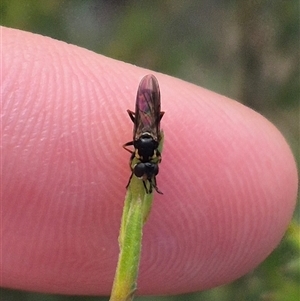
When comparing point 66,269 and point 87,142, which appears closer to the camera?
point 87,142

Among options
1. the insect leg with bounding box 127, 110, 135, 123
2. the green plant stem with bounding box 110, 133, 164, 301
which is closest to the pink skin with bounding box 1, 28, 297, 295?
the insect leg with bounding box 127, 110, 135, 123

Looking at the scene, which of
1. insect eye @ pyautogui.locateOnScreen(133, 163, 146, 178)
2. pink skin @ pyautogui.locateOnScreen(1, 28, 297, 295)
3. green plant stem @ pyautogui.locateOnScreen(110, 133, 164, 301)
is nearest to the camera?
green plant stem @ pyautogui.locateOnScreen(110, 133, 164, 301)

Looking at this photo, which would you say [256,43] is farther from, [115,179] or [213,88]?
[115,179]

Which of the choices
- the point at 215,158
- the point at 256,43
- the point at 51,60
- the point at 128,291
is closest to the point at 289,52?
the point at 256,43

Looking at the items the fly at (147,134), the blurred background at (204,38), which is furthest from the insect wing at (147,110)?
the blurred background at (204,38)

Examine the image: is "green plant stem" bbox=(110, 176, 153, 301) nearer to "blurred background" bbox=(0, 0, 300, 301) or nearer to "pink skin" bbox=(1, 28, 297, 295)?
"pink skin" bbox=(1, 28, 297, 295)

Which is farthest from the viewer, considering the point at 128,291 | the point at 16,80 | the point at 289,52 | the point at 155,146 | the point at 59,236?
the point at 289,52

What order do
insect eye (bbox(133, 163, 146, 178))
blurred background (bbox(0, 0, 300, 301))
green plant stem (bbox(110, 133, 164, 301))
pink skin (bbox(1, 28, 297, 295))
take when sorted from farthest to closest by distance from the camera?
blurred background (bbox(0, 0, 300, 301)), pink skin (bbox(1, 28, 297, 295)), insect eye (bbox(133, 163, 146, 178)), green plant stem (bbox(110, 133, 164, 301))
